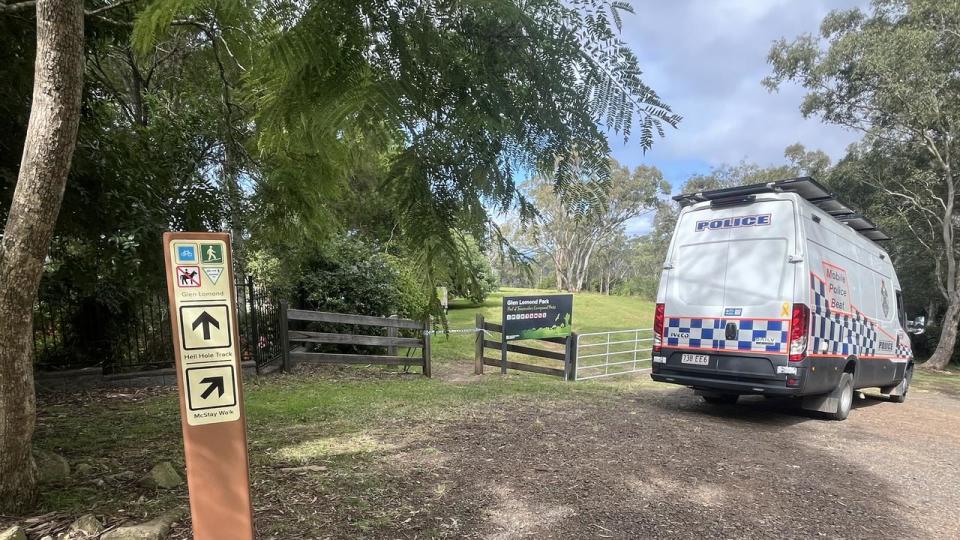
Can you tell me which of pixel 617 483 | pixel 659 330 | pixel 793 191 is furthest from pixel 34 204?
pixel 793 191

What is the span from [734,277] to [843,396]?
2427mm

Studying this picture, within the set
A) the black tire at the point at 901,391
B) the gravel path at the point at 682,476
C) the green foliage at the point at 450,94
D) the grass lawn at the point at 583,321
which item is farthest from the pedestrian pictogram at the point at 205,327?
the black tire at the point at 901,391

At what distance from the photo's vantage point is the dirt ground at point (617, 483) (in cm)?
325

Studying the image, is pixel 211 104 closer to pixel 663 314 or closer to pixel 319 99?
pixel 319 99

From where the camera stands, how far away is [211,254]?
2.14 metres

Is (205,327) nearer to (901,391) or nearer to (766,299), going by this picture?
(766,299)

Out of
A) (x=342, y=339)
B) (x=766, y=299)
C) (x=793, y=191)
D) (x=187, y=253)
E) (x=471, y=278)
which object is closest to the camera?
(x=471, y=278)

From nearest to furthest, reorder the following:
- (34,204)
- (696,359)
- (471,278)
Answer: (471,278), (34,204), (696,359)

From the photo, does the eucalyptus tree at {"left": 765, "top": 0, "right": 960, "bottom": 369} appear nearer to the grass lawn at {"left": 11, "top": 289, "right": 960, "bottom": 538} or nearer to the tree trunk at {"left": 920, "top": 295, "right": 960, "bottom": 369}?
the tree trunk at {"left": 920, "top": 295, "right": 960, "bottom": 369}

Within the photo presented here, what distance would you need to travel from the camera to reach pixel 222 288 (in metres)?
2.17

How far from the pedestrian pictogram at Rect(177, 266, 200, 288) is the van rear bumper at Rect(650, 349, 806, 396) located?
593 centimetres

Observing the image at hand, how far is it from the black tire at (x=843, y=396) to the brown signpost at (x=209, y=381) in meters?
7.37

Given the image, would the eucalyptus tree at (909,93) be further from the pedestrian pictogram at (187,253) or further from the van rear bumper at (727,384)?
the pedestrian pictogram at (187,253)

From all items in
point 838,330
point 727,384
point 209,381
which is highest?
point 209,381
